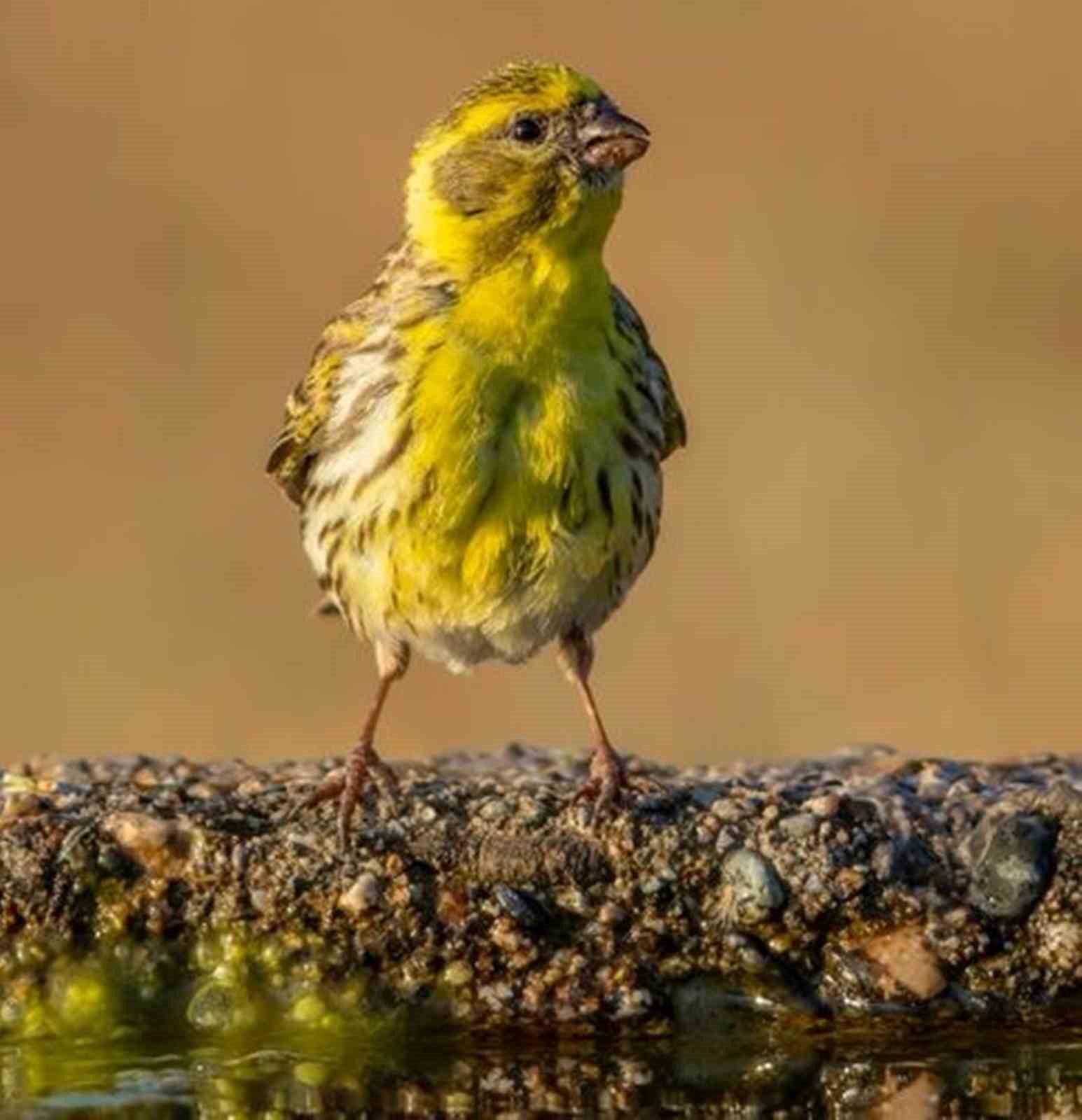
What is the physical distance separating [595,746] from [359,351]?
2.86 ft

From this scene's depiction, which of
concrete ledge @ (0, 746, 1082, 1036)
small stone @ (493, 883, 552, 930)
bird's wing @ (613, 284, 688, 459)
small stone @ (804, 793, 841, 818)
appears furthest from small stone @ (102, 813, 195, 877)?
bird's wing @ (613, 284, 688, 459)

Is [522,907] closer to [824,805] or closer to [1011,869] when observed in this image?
[824,805]

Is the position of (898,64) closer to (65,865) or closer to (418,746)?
(418,746)

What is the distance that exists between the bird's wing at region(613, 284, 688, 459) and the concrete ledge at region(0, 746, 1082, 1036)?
1054 millimetres

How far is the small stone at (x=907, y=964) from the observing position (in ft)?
23.8

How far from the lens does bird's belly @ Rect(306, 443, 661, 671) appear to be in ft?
26.3

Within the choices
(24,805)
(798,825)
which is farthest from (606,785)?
(24,805)

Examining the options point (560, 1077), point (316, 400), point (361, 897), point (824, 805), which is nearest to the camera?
point (560, 1077)

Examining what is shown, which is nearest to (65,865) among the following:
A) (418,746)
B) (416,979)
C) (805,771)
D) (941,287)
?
(416,979)

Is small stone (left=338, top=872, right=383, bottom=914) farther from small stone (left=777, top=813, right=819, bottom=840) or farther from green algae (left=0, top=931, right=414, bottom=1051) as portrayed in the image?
small stone (left=777, top=813, right=819, bottom=840)

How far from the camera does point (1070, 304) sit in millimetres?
14305

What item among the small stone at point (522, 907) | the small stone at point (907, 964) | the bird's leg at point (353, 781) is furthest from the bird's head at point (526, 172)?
the small stone at point (907, 964)

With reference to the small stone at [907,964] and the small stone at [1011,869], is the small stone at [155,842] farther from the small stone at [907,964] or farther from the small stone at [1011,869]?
the small stone at [1011,869]

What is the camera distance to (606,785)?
25.0 feet
